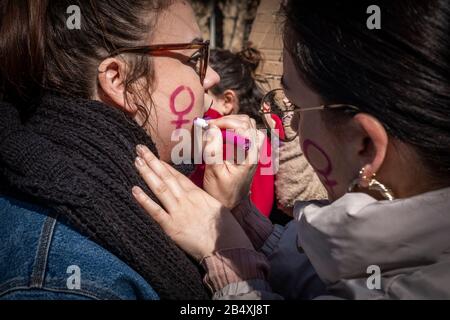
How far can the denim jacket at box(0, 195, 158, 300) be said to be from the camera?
1.16 metres

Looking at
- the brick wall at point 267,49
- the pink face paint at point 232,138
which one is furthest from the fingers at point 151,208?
the brick wall at point 267,49

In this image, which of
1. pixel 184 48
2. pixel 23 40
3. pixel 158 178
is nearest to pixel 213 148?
pixel 158 178

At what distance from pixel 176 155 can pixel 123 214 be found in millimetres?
413

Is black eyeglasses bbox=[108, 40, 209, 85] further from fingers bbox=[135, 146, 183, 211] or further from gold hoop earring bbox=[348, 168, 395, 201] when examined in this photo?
gold hoop earring bbox=[348, 168, 395, 201]

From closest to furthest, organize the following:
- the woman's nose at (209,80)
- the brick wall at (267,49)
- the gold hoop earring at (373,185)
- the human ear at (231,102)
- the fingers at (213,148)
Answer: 1. the gold hoop earring at (373,185)
2. the fingers at (213,148)
3. the woman's nose at (209,80)
4. the human ear at (231,102)
5. the brick wall at (267,49)

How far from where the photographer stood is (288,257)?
147 centimetres

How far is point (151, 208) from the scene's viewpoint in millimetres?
1322

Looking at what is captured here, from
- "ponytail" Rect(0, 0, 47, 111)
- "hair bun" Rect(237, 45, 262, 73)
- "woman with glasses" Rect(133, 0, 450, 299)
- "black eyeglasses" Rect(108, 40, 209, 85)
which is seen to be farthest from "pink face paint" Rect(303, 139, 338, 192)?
"hair bun" Rect(237, 45, 262, 73)

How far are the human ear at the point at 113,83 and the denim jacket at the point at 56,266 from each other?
1.28 ft

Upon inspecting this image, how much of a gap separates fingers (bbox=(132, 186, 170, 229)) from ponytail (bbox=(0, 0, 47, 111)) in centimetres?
46

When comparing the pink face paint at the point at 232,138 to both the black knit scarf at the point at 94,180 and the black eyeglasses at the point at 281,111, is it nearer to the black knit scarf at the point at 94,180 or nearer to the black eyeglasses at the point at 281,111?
the black eyeglasses at the point at 281,111

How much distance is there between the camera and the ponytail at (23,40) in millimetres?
1378

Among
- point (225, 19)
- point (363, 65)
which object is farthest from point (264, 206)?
point (225, 19)
